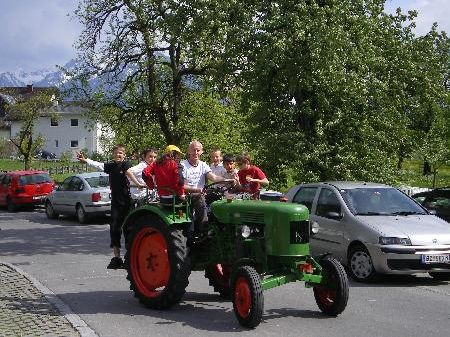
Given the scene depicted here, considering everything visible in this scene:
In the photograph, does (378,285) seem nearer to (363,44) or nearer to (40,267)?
(40,267)

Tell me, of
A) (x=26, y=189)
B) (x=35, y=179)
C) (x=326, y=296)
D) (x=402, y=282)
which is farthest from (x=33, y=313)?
(x=35, y=179)

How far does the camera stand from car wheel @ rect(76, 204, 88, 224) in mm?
23219

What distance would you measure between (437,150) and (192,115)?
1046 centimetres

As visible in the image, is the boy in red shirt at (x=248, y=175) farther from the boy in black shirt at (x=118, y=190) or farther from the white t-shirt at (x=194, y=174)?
the boy in black shirt at (x=118, y=190)

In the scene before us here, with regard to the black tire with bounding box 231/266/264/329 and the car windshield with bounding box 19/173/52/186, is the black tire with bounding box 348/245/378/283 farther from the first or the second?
the car windshield with bounding box 19/173/52/186

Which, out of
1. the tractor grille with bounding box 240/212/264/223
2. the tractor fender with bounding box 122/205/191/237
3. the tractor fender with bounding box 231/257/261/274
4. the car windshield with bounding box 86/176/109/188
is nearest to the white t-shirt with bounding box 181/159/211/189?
the tractor fender with bounding box 122/205/191/237

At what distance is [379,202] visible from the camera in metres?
12.4

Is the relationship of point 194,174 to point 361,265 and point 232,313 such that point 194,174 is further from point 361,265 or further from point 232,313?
point 361,265

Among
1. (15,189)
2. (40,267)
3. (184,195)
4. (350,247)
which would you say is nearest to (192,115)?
(15,189)

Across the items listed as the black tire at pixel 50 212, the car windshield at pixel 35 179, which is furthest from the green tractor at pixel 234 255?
the car windshield at pixel 35 179

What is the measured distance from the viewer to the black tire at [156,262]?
8852mm

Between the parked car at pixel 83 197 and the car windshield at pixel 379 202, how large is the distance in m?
11.6

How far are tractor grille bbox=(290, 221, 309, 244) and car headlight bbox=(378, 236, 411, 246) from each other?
9.96ft

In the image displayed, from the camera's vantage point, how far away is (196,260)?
924cm
